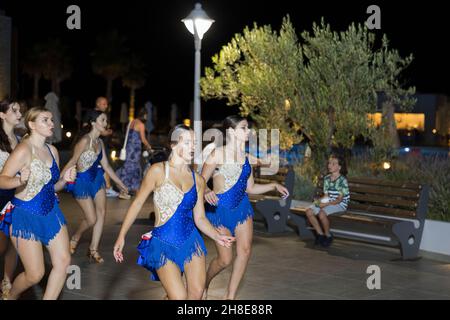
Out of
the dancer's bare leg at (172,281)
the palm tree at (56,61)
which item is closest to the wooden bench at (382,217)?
the dancer's bare leg at (172,281)

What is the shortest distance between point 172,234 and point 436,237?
5.46m

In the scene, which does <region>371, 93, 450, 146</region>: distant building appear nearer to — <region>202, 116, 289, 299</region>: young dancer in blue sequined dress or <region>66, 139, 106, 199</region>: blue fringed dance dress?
<region>66, 139, 106, 199</region>: blue fringed dance dress

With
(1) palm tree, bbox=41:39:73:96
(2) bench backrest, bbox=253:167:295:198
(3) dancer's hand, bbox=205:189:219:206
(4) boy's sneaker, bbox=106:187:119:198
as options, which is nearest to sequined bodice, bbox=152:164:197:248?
(3) dancer's hand, bbox=205:189:219:206

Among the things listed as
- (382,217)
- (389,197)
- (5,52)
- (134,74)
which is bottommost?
(382,217)

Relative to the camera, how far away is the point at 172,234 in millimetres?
4863

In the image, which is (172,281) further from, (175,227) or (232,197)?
(232,197)

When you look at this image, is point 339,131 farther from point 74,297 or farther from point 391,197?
point 74,297

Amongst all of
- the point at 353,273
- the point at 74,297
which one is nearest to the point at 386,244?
the point at 353,273

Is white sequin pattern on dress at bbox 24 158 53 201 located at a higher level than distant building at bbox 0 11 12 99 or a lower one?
lower

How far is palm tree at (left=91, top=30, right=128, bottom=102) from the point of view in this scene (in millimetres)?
63844

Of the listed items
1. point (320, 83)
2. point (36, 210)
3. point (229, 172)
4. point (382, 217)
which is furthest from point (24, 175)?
point (320, 83)

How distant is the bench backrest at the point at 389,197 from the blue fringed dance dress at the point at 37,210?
5.20m

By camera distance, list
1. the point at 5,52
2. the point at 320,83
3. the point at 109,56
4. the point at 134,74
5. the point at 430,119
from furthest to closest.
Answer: the point at 134,74 → the point at 109,56 → the point at 430,119 → the point at 5,52 → the point at 320,83
